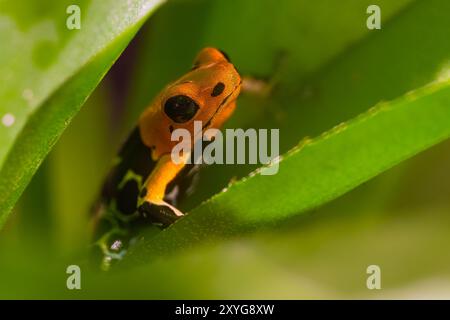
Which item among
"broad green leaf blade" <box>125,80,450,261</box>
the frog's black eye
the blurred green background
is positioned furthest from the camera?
the frog's black eye

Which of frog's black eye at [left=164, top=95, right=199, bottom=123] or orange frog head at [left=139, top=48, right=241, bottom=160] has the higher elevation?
orange frog head at [left=139, top=48, right=241, bottom=160]

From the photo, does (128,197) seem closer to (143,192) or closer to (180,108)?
(143,192)

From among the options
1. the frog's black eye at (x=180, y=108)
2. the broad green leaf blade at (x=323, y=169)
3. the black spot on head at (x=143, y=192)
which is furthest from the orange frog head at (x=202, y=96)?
the broad green leaf blade at (x=323, y=169)

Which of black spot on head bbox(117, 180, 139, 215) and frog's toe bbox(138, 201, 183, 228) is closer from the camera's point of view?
frog's toe bbox(138, 201, 183, 228)

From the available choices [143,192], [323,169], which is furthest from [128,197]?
[323,169]

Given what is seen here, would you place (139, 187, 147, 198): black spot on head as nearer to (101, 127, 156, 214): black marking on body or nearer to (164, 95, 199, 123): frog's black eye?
(101, 127, 156, 214): black marking on body

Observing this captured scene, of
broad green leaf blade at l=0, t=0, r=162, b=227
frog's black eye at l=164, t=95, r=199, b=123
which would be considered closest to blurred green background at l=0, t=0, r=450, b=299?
broad green leaf blade at l=0, t=0, r=162, b=227

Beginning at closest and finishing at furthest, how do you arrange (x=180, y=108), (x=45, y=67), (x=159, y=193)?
(x=45, y=67), (x=180, y=108), (x=159, y=193)
